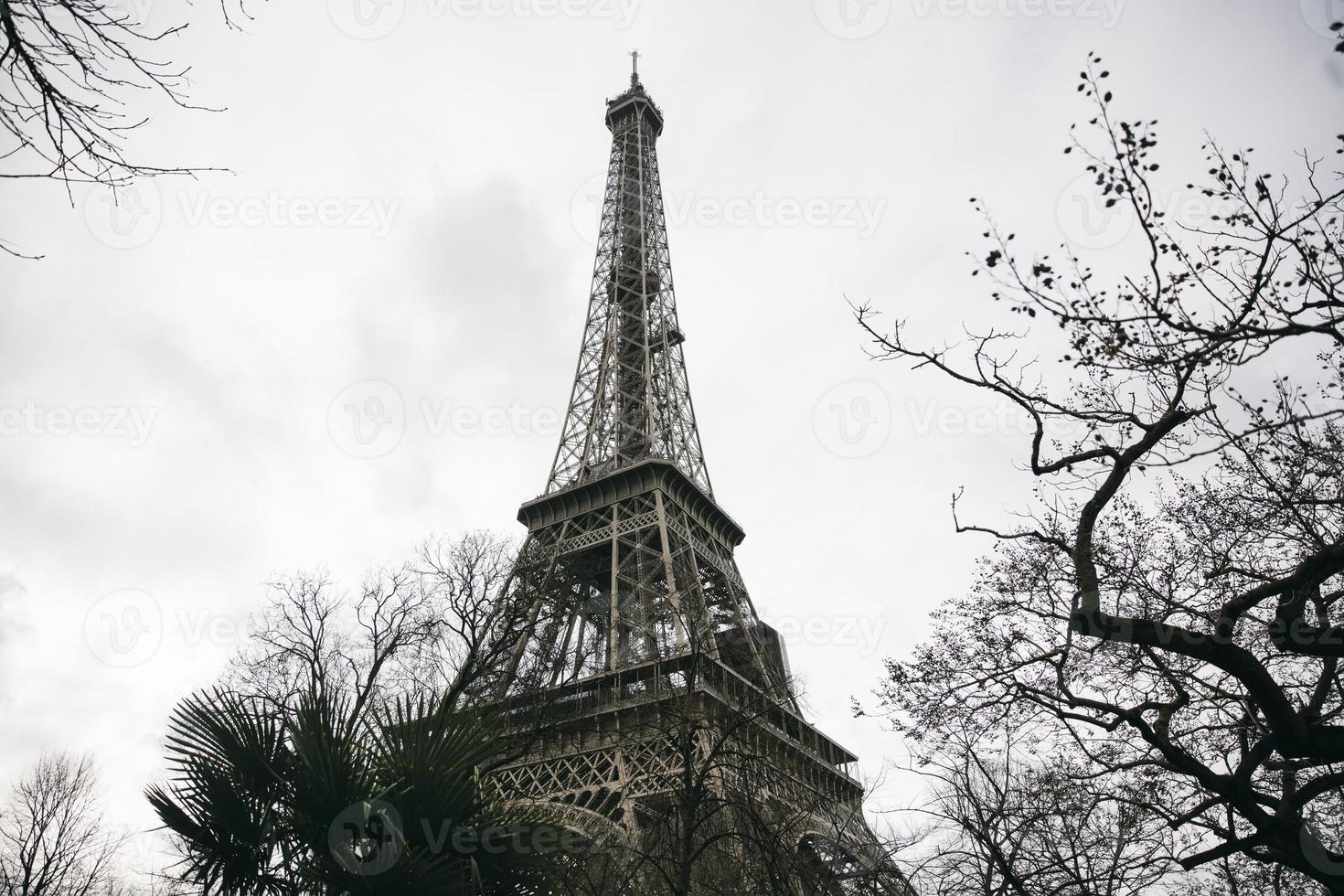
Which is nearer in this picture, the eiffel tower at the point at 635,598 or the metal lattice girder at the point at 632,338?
the eiffel tower at the point at 635,598

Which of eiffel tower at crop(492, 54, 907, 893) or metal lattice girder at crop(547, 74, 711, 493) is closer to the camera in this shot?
eiffel tower at crop(492, 54, 907, 893)

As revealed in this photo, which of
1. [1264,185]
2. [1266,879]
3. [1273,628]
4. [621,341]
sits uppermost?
[621,341]

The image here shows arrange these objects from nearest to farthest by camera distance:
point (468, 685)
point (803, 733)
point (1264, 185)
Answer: point (1264, 185)
point (468, 685)
point (803, 733)

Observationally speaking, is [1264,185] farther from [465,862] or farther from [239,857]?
[239,857]

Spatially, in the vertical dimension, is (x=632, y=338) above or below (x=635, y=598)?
above

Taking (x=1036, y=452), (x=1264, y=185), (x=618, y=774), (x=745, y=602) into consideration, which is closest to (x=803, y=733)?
(x=745, y=602)

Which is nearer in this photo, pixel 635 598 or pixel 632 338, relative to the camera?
pixel 635 598

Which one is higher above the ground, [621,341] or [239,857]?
[621,341]

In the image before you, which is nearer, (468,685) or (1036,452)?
(1036,452)
